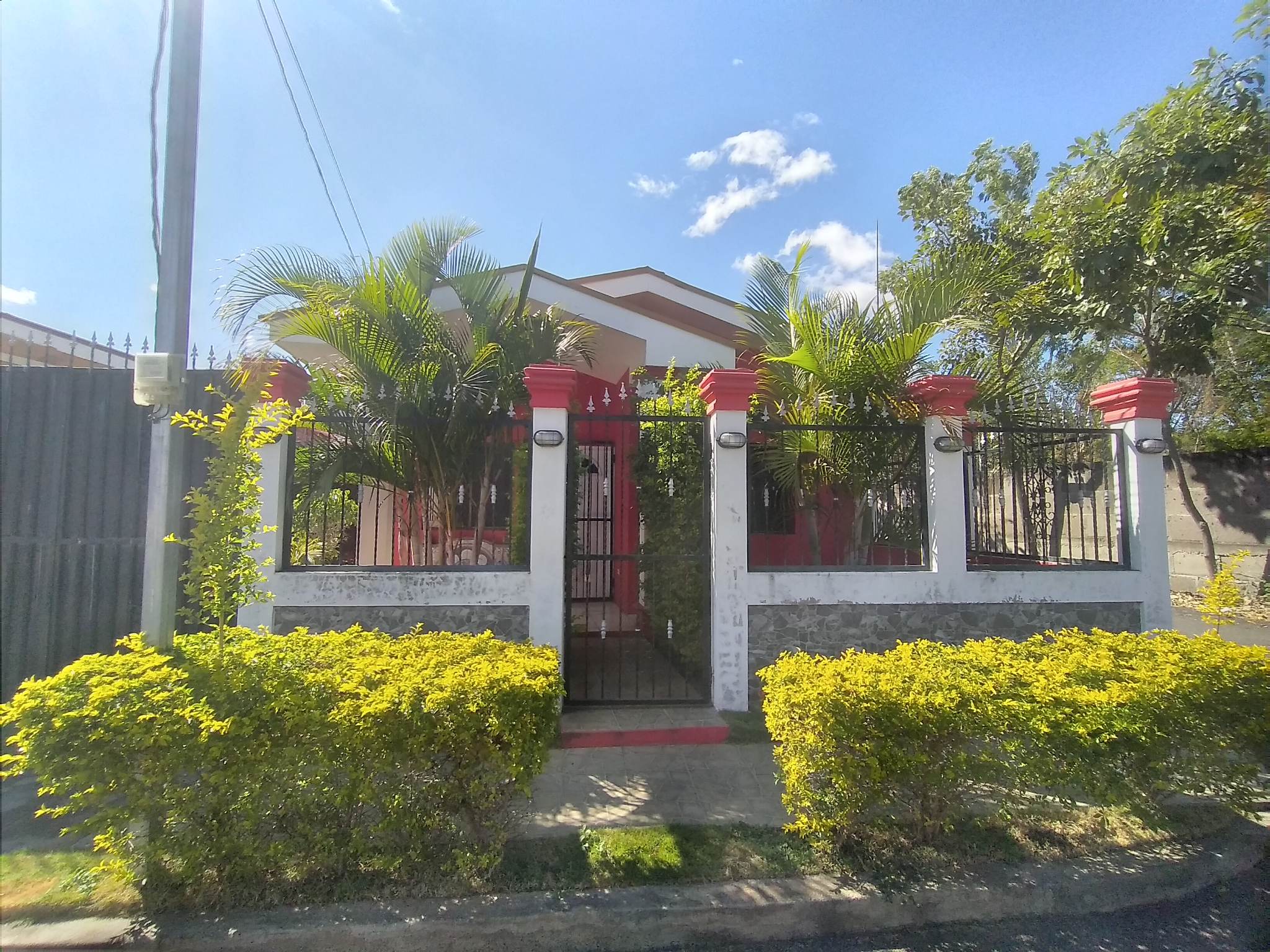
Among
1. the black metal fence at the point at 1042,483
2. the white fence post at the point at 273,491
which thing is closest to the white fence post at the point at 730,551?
the black metal fence at the point at 1042,483

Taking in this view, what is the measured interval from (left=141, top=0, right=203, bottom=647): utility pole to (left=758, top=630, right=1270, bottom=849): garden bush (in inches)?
131

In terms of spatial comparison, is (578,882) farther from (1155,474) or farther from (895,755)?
(1155,474)

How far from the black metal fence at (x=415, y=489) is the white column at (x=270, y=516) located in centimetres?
9

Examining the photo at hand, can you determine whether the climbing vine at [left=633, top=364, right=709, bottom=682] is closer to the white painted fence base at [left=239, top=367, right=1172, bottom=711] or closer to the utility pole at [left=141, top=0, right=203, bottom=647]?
the white painted fence base at [left=239, top=367, right=1172, bottom=711]

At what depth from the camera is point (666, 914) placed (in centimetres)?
293

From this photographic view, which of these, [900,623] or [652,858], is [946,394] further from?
[652,858]

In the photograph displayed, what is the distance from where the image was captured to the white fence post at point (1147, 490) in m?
5.69

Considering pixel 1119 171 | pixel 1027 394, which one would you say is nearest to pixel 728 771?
pixel 1027 394

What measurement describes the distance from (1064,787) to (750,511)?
12.4ft

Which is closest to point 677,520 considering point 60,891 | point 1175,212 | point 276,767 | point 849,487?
point 849,487

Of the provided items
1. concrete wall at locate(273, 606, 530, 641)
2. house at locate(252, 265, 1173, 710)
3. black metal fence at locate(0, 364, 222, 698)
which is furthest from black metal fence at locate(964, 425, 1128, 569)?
black metal fence at locate(0, 364, 222, 698)

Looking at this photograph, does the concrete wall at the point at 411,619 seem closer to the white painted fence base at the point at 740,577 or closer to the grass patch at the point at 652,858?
the white painted fence base at the point at 740,577

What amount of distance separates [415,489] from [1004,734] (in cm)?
465

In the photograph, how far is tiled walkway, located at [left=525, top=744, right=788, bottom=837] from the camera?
3.81 metres
